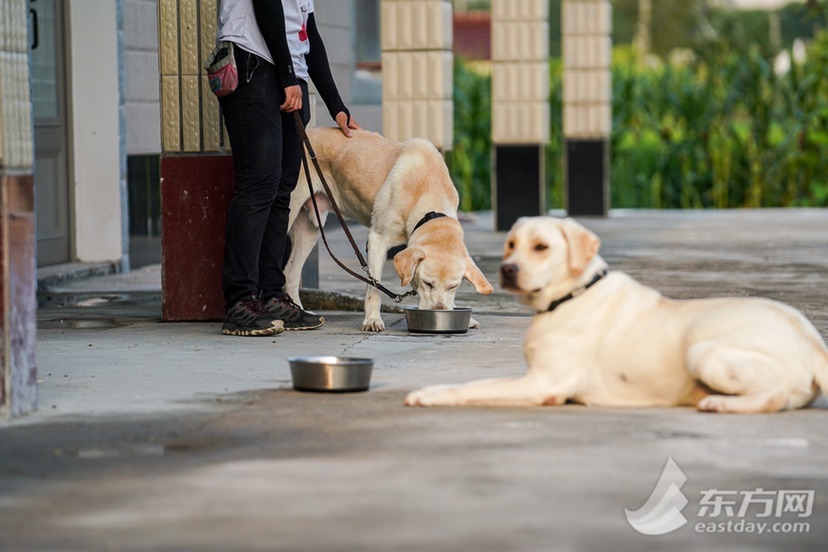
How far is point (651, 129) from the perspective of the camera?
76.6ft

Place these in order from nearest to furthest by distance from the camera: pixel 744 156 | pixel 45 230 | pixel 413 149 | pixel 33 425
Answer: pixel 33 425 < pixel 413 149 < pixel 45 230 < pixel 744 156

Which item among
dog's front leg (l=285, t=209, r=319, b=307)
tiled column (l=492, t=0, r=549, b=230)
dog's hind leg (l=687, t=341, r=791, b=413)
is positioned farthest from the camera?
tiled column (l=492, t=0, r=549, b=230)

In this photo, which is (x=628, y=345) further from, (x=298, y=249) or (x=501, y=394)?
(x=298, y=249)

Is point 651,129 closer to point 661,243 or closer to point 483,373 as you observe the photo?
point 661,243

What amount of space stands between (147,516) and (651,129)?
65.1 feet

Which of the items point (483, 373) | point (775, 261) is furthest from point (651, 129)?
point (483, 373)

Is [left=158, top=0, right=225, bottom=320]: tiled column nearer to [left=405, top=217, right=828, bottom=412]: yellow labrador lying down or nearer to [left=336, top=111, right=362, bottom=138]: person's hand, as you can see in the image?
[left=336, top=111, right=362, bottom=138]: person's hand

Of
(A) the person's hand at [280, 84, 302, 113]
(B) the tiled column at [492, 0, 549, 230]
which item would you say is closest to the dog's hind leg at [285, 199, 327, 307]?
(A) the person's hand at [280, 84, 302, 113]

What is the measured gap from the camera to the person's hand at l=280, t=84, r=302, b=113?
26.2 feet

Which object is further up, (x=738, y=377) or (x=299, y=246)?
(x=299, y=246)

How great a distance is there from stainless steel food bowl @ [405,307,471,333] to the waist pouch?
153 centimetres

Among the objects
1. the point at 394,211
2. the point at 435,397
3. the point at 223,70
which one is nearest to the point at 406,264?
the point at 394,211

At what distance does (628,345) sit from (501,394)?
51cm

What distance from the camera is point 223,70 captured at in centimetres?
789
